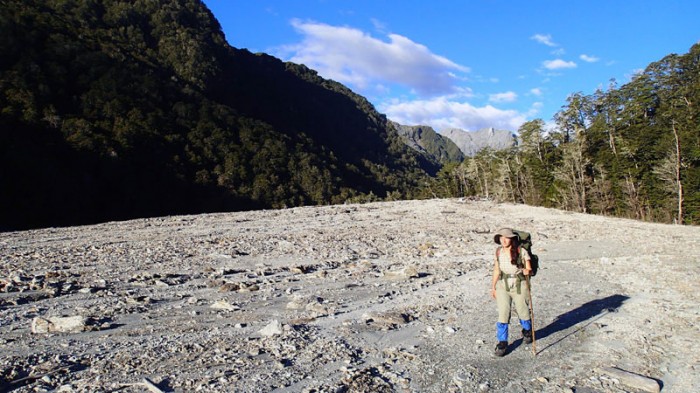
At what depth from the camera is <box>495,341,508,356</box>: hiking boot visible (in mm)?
5858

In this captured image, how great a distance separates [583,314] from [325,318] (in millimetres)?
5023

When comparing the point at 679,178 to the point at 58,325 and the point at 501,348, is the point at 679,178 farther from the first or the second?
the point at 58,325

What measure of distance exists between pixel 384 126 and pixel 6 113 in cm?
16356

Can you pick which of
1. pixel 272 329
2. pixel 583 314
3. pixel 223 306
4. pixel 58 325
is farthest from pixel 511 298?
pixel 58 325

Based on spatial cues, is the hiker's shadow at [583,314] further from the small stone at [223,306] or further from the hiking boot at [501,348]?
the small stone at [223,306]

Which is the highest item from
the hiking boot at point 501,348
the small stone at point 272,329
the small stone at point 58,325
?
the small stone at point 58,325

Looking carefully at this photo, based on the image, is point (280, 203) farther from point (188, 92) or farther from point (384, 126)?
point (384, 126)

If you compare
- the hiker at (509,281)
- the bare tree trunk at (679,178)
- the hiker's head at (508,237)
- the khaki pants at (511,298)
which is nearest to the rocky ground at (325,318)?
the hiker at (509,281)

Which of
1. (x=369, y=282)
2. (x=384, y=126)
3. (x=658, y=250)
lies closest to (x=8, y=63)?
(x=369, y=282)

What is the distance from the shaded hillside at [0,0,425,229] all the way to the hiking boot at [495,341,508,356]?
3672cm

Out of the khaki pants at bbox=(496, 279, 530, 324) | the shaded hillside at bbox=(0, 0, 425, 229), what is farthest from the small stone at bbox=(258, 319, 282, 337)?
the shaded hillside at bbox=(0, 0, 425, 229)

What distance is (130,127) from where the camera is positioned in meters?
51.0

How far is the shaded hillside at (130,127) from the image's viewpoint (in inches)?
1542

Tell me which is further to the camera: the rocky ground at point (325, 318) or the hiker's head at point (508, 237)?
the hiker's head at point (508, 237)
